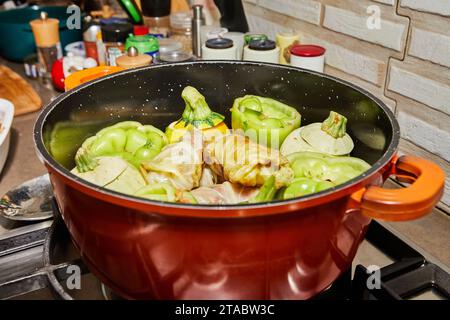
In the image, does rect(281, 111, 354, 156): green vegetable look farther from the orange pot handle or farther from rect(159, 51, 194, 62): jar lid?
rect(159, 51, 194, 62): jar lid

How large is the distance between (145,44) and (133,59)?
13 centimetres

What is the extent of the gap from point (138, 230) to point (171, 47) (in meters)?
1.05

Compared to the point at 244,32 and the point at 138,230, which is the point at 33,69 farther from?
the point at 138,230

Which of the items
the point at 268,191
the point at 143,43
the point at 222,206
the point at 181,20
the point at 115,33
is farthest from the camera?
the point at 181,20

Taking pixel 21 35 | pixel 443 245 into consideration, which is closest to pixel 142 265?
pixel 443 245

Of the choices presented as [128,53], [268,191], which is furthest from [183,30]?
[268,191]

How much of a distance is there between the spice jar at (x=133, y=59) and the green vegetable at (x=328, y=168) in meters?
0.69

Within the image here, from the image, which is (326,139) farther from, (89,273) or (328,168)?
(89,273)

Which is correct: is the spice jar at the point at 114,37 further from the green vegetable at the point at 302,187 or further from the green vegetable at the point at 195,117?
the green vegetable at the point at 302,187

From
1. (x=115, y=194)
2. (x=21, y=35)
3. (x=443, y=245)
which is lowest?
(x=443, y=245)

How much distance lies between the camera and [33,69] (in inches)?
66.4

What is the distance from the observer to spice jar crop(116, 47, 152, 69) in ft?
4.20

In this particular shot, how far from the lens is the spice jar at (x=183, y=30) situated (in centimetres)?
162

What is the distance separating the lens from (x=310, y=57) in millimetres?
1190
